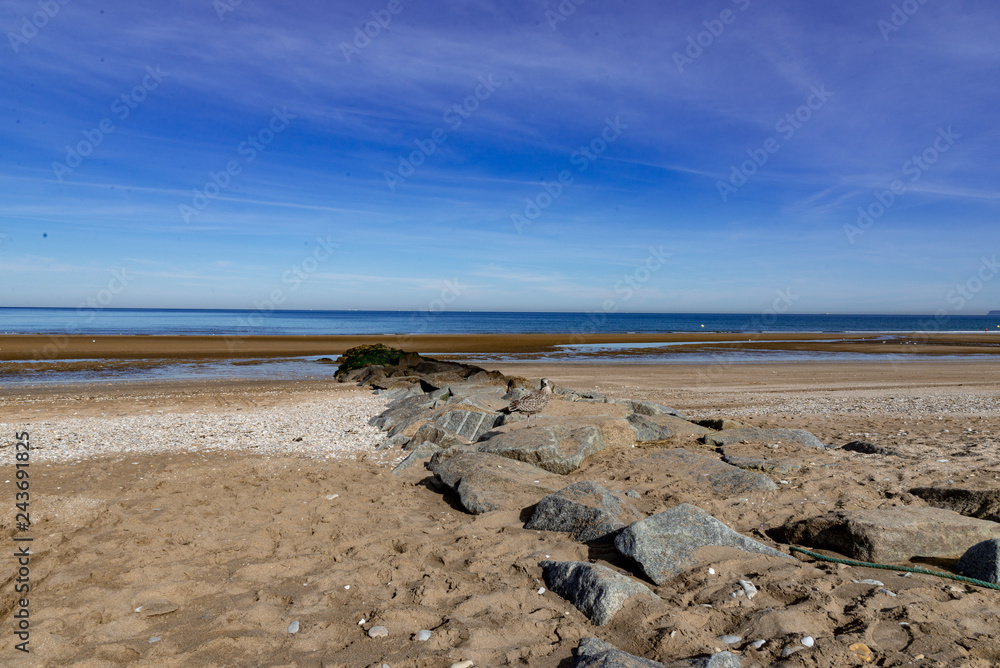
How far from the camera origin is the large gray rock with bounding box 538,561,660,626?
378 cm

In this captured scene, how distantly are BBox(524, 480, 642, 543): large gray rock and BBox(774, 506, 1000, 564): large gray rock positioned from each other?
5.42 feet

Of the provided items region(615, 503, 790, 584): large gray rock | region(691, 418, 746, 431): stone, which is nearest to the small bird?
region(691, 418, 746, 431): stone

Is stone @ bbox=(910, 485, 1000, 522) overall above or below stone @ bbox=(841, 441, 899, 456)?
above

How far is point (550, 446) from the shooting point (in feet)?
24.9

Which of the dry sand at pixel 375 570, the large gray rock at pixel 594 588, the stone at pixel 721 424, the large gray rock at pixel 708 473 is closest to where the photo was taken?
the dry sand at pixel 375 570

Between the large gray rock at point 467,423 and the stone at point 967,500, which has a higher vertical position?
the stone at point 967,500

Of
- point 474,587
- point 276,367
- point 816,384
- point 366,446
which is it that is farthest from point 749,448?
point 276,367

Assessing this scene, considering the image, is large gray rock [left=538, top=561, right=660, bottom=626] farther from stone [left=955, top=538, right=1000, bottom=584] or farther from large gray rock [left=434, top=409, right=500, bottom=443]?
large gray rock [left=434, top=409, right=500, bottom=443]

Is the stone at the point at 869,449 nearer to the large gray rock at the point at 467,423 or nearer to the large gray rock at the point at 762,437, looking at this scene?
the large gray rock at the point at 762,437

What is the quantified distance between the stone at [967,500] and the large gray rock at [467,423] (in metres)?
6.23

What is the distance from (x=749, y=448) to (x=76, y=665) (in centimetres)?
797

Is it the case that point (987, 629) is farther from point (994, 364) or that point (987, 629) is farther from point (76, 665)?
point (994, 364)

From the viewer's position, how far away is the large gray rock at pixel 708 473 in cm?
633

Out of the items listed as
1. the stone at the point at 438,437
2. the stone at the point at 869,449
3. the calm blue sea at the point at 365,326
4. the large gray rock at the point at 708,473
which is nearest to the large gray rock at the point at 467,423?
the stone at the point at 438,437
